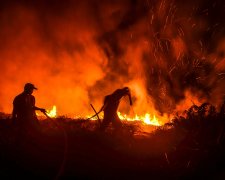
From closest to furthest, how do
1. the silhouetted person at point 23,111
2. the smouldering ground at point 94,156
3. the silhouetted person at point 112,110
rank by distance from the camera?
the smouldering ground at point 94,156 < the silhouetted person at point 23,111 < the silhouetted person at point 112,110

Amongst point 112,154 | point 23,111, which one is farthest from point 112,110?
point 23,111

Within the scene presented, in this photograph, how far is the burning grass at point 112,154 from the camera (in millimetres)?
8000

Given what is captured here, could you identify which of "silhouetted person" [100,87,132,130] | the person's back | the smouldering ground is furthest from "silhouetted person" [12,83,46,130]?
"silhouetted person" [100,87,132,130]

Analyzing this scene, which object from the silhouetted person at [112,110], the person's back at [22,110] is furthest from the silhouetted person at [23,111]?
the silhouetted person at [112,110]

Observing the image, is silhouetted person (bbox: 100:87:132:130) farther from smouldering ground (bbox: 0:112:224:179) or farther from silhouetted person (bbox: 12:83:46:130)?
silhouetted person (bbox: 12:83:46:130)

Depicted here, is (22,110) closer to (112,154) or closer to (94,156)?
(94,156)

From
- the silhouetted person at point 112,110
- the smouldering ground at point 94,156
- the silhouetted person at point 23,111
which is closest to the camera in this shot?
the smouldering ground at point 94,156

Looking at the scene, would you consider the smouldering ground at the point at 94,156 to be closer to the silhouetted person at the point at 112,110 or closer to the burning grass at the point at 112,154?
the burning grass at the point at 112,154

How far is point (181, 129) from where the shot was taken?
1273 centimetres

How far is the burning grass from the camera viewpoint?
8.00 meters

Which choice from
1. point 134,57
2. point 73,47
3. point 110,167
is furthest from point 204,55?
point 110,167

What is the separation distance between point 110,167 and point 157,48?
Result: 12816 millimetres

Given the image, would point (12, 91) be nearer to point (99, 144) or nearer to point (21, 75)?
point (21, 75)

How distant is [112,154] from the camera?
9430 millimetres
